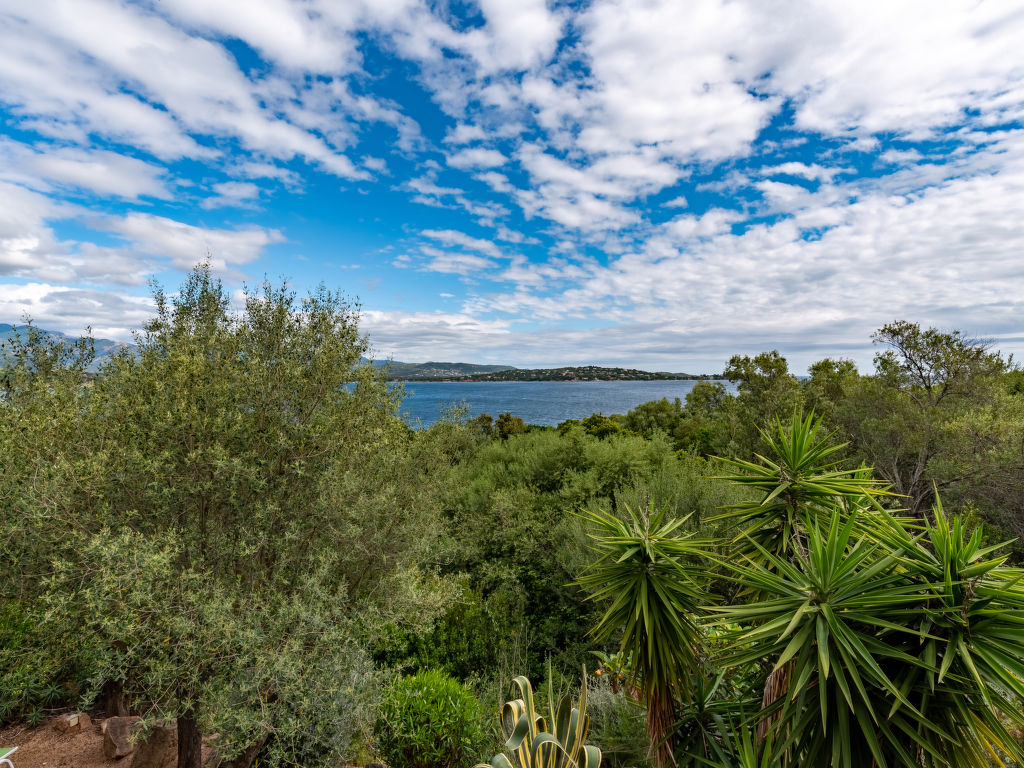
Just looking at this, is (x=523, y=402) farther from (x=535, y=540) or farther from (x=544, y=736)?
A: (x=544, y=736)

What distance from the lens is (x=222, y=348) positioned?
18.2 ft

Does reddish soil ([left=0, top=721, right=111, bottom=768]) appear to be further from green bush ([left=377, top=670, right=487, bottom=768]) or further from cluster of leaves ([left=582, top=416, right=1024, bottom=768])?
cluster of leaves ([left=582, top=416, right=1024, bottom=768])

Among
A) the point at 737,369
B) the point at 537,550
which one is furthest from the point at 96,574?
the point at 737,369

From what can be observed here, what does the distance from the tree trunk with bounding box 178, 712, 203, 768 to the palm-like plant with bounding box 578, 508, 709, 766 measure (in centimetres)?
523

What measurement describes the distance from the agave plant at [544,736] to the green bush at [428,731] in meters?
1.75

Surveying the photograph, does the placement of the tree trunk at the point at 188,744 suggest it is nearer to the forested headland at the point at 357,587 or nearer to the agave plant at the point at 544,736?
the forested headland at the point at 357,587

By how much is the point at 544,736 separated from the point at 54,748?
7.42 meters

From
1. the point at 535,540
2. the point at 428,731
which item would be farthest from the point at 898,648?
the point at 535,540

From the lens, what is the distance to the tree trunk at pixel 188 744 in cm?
527

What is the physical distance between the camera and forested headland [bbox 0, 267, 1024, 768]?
2412 mm

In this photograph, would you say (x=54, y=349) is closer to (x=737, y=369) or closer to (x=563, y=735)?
(x=563, y=735)

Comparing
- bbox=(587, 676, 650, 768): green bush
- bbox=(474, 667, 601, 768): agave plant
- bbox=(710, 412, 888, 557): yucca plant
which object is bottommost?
bbox=(587, 676, 650, 768): green bush

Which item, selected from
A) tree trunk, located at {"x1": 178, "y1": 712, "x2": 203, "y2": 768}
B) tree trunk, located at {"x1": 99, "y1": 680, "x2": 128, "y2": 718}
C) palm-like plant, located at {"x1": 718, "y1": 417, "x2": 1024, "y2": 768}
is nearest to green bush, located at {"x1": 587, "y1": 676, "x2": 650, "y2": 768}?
palm-like plant, located at {"x1": 718, "y1": 417, "x2": 1024, "y2": 768}

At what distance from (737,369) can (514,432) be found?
12.5 m
